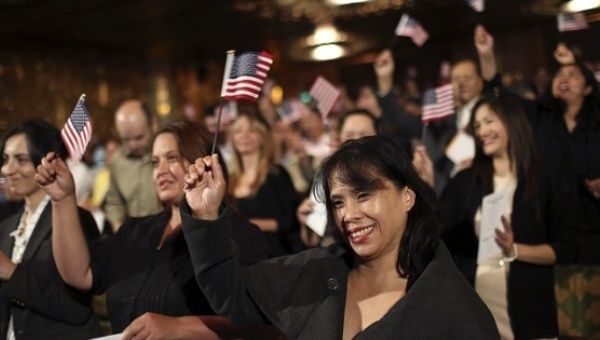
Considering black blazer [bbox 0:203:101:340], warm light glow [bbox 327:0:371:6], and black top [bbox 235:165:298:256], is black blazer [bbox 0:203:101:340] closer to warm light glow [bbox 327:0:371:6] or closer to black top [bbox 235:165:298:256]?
black top [bbox 235:165:298:256]

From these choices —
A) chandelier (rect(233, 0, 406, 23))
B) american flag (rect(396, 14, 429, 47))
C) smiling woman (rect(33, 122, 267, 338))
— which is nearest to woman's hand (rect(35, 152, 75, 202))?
smiling woman (rect(33, 122, 267, 338))

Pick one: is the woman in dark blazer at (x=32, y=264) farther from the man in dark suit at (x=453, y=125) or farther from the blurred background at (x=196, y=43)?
the blurred background at (x=196, y=43)

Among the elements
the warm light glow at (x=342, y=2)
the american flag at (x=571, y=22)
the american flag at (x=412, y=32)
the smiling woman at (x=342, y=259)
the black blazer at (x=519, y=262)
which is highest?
the warm light glow at (x=342, y=2)

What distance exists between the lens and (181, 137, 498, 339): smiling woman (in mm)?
2191

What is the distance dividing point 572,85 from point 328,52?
31.9ft

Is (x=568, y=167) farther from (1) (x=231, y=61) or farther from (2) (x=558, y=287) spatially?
(1) (x=231, y=61)

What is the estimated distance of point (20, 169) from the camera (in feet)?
10.5

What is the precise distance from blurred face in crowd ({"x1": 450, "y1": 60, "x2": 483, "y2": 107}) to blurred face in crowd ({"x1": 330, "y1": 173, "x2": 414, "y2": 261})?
312cm

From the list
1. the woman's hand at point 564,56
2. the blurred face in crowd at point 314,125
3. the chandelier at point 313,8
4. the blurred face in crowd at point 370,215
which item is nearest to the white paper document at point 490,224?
the blurred face in crowd at point 370,215

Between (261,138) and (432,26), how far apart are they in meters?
7.34

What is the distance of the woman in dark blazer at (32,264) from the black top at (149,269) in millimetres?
149

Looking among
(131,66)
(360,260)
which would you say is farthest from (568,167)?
(131,66)

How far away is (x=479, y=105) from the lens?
3867 millimetres

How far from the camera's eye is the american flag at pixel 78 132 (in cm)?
285
